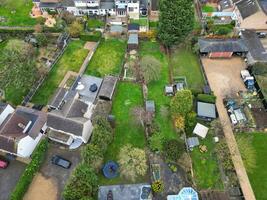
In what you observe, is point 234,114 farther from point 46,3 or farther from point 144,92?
point 46,3

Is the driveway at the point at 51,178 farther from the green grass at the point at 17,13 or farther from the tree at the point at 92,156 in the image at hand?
the green grass at the point at 17,13

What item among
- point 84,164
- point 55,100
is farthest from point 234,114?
point 55,100

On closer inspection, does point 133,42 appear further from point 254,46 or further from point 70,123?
point 254,46

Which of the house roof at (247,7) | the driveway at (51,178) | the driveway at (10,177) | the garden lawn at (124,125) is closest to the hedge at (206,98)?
the garden lawn at (124,125)

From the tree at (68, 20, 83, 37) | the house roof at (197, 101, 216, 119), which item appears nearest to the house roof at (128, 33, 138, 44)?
the tree at (68, 20, 83, 37)

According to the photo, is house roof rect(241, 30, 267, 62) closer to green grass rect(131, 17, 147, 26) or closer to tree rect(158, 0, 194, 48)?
tree rect(158, 0, 194, 48)

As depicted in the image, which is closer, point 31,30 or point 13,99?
point 13,99
